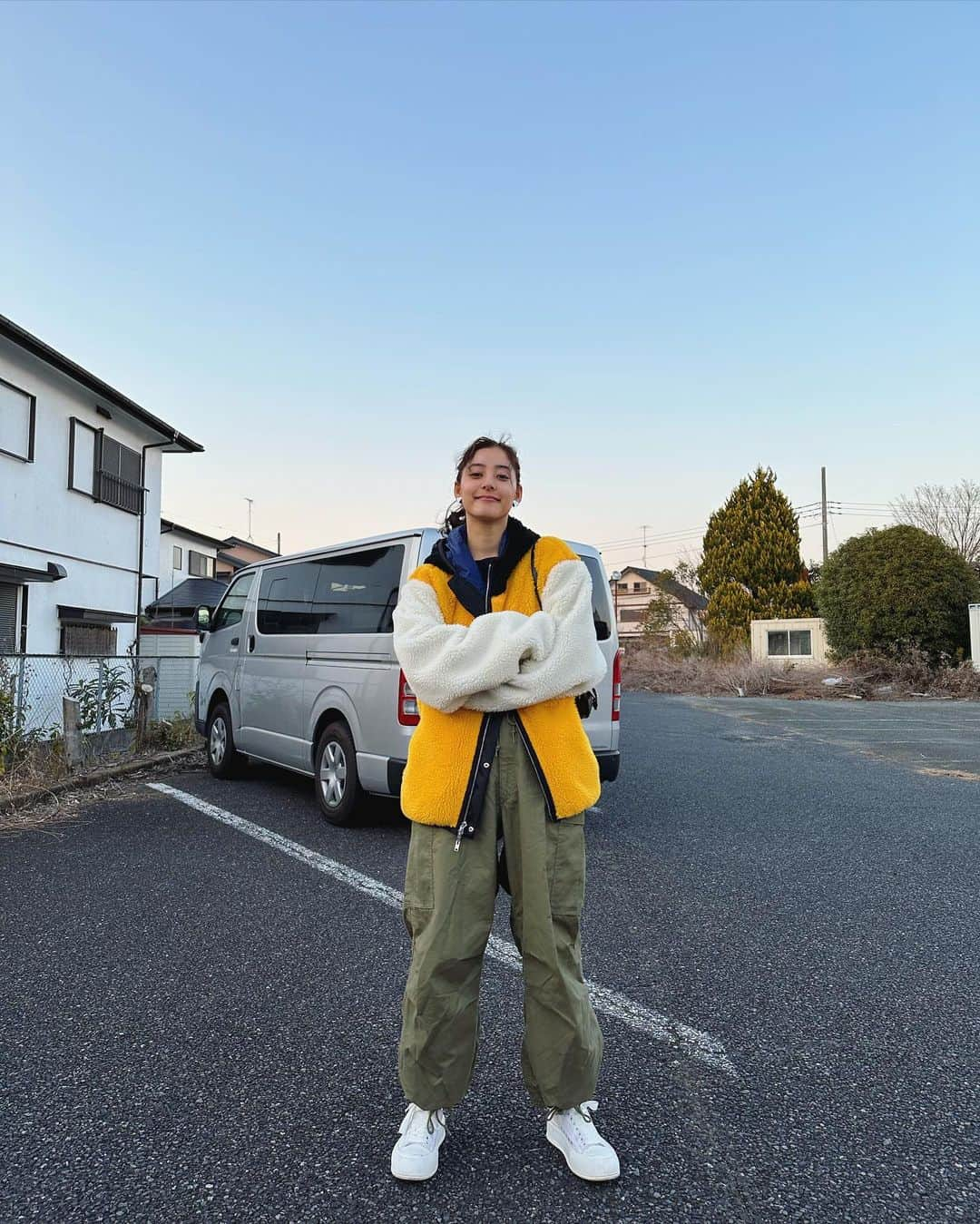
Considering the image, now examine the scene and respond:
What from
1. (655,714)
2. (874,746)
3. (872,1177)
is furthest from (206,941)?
(655,714)

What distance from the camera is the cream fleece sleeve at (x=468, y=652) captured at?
71.6 inches

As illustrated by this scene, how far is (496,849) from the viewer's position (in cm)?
192

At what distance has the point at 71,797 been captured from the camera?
6.49m

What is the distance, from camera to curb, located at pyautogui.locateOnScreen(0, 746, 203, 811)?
6066 mm

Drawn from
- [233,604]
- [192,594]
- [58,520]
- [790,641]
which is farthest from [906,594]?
[192,594]

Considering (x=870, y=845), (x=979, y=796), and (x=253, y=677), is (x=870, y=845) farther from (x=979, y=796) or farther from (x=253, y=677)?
(x=253, y=677)

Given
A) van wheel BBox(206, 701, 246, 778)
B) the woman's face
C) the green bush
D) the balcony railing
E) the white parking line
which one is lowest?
the white parking line

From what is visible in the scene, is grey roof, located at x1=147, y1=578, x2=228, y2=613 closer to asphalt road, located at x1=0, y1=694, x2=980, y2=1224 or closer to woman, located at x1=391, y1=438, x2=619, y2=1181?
asphalt road, located at x1=0, y1=694, x2=980, y2=1224

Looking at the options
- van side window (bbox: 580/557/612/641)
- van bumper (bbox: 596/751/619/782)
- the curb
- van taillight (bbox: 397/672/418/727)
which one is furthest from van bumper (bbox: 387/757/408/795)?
the curb

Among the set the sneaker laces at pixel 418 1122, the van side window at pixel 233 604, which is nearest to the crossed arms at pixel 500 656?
the sneaker laces at pixel 418 1122

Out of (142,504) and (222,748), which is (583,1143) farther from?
(142,504)

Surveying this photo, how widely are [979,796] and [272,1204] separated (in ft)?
22.5

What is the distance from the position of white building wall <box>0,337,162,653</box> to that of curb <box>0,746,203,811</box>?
157 inches

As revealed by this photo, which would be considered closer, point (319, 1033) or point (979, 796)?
point (319, 1033)
